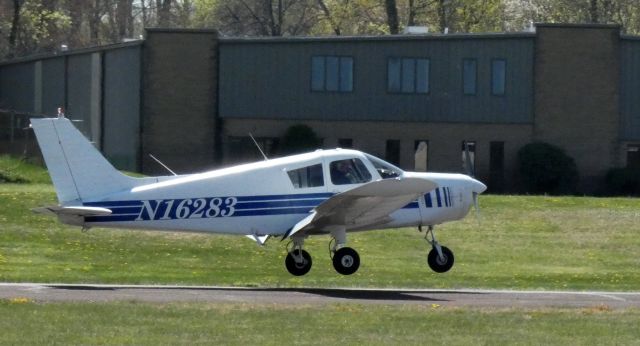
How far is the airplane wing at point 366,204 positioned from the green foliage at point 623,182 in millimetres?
26273

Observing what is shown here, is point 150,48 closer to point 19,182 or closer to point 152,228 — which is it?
point 19,182

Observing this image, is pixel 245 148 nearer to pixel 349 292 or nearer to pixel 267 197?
pixel 267 197

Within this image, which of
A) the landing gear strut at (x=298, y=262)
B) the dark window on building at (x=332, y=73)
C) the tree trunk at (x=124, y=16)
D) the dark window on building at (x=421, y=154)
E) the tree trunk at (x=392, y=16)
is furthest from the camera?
the tree trunk at (x=124, y=16)

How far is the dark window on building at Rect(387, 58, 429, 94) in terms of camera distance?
162 feet

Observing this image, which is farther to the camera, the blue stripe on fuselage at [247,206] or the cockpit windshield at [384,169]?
the cockpit windshield at [384,169]

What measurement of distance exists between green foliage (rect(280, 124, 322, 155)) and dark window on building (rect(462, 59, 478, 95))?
6.13 meters

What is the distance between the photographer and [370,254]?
31422 millimetres

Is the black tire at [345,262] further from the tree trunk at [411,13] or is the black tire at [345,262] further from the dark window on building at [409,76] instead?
the tree trunk at [411,13]

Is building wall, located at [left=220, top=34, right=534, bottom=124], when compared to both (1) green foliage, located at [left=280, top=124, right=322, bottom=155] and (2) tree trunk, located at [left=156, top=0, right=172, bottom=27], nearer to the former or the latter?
(1) green foliage, located at [left=280, top=124, right=322, bottom=155]

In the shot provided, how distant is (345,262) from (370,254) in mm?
7714

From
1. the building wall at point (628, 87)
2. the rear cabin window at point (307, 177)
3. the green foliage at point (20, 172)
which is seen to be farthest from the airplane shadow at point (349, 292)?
the building wall at point (628, 87)

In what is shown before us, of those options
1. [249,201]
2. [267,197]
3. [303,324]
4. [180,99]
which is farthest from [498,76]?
[303,324]

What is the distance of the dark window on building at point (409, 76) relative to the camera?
162ft

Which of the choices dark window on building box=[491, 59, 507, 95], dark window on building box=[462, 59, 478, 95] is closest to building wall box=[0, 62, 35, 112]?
dark window on building box=[462, 59, 478, 95]
